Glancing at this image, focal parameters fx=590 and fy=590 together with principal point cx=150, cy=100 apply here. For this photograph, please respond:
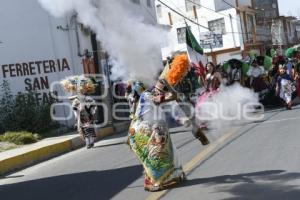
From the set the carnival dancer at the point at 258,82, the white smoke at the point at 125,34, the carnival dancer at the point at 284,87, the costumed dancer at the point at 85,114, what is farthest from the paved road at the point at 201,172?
the carnival dancer at the point at 258,82

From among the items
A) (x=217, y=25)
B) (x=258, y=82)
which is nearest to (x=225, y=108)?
(x=258, y=82)

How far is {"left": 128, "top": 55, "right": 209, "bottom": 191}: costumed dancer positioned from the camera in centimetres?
781

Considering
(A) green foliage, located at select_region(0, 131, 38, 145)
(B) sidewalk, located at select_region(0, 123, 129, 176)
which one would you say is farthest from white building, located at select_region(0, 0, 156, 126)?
(B) sidewalk, located at select_region(0, 123, 129, 176)

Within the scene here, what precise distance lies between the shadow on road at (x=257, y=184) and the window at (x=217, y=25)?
150 feet

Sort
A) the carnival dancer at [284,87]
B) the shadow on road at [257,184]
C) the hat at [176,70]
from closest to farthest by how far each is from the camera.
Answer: the shadow on road at [257,184] < the hat at [176,70] < the carnival dancer at [284,87]

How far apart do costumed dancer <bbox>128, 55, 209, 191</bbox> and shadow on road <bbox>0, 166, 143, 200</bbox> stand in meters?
0.69

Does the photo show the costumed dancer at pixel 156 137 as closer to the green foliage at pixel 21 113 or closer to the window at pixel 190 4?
the green foliage at pixel 21 113

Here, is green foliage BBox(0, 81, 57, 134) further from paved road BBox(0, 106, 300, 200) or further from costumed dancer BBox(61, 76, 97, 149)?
paved road BBox(0, 106, 300, 200)

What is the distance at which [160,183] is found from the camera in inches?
307

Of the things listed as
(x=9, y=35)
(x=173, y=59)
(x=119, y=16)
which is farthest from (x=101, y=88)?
(x=173, y=59)

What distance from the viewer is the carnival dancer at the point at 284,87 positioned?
17.7 metres

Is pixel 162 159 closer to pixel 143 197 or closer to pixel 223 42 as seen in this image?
pixel 143 197

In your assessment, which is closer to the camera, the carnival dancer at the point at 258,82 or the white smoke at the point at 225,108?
the white smoke at the point at 225,108

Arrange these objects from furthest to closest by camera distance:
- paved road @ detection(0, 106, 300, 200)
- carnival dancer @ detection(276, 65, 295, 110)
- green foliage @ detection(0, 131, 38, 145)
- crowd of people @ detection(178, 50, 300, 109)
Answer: crowd of people @ detection(178, 50, 300, 109)
carnival dancer @ detection(276, 65, 295, 110)
green foliage @ detection(0, 131, 38, 145)
paved road @ detection(0, 106, 300, 200)
